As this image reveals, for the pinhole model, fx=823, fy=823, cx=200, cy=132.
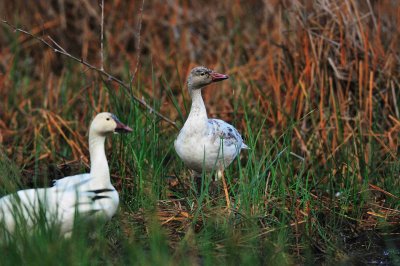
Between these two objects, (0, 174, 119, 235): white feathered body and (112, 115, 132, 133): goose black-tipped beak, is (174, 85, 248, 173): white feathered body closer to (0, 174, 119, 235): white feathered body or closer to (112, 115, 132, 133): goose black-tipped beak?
(112, 115, 132, 133): goose black-tipped beak

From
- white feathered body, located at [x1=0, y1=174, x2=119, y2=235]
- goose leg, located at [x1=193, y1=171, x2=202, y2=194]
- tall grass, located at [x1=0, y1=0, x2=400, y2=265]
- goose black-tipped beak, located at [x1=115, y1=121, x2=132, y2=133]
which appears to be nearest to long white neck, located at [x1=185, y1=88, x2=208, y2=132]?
tall grass, located at [x1=0, y1=0, x2=400, y2=265]

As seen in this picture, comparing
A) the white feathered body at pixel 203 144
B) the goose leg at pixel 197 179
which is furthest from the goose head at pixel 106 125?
the goose leg at pixel 197 179

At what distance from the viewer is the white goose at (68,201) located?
13.6 ft

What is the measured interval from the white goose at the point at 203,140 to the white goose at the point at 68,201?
0.83m

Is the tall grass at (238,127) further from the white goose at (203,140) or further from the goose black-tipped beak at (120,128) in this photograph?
the goose black-tipped beak at (120,128)

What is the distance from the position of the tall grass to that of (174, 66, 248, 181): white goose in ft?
0.63

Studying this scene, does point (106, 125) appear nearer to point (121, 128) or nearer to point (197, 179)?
point (121, 128)

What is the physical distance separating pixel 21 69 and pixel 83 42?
0.90 meters

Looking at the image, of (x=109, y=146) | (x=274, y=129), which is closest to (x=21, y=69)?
(x=109, y=146)

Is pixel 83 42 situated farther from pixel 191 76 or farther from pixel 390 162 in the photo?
pixel 390 162

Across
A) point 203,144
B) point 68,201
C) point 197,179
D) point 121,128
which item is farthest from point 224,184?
point 68,201

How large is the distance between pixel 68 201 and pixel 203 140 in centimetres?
133

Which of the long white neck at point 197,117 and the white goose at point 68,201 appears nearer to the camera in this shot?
the white goose at point 68,201

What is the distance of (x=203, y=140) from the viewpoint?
5406 mm
